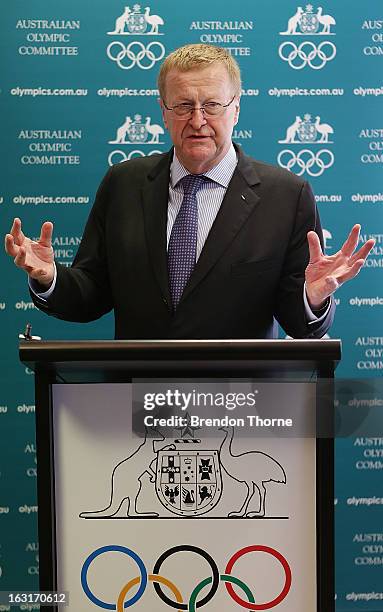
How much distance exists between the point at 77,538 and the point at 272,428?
1.31 feet

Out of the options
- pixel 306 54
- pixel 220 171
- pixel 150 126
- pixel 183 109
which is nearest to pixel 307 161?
pixel 306 54

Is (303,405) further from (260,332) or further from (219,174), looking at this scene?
(219,174)

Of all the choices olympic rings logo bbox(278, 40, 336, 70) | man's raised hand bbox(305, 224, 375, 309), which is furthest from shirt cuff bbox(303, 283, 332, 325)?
olympic rings logo bbox(278, 40, 336, 70)

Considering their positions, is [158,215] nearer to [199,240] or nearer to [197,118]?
[199,240]

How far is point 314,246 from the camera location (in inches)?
64.6

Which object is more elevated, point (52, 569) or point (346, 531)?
point (52, 569)

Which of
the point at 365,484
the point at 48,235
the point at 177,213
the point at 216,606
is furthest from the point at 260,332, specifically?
the point at 365,484

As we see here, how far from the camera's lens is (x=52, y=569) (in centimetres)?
136

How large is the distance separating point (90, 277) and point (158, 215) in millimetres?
275

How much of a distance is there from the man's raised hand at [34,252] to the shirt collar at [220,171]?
0.53m

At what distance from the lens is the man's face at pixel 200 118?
207 cm

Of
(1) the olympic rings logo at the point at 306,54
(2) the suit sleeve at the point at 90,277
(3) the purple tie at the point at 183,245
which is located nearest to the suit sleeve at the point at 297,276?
(3) the purple tie at the point at 183,245

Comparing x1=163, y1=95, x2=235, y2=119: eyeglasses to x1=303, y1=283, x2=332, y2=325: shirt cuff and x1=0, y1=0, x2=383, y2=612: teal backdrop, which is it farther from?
x1=0, y1=0, x2=383, y2=612: teal backdrop

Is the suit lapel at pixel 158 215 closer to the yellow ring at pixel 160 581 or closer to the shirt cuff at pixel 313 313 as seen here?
the shirt cuff at pixel 313 313
